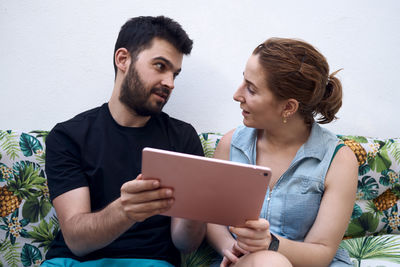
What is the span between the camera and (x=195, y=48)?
1439 millimetres

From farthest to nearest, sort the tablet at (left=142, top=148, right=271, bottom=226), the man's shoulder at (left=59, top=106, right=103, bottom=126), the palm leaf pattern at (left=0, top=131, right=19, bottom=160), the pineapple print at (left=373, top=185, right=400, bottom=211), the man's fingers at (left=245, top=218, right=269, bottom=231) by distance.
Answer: the pineapple print at (left=373, top=185, right=400, bottom=211) < the palm leaf pattern at (left=0, top=131, right=19, bottom=160) < the man's shoulder at (left=59, top=106, right=103, bottom=126) < the man's fingers at (left=245, top=218, right=269, bottom=231) < the tablet at (left=142, top=148, right=271, bottom=226)

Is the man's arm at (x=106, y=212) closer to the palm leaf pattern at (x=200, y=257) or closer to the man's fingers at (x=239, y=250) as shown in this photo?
the man's fingers at (x=239, y=250)

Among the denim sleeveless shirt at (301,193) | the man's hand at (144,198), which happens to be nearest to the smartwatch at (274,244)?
the denim sleeveless shirt at (301,193)

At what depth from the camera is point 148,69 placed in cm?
115

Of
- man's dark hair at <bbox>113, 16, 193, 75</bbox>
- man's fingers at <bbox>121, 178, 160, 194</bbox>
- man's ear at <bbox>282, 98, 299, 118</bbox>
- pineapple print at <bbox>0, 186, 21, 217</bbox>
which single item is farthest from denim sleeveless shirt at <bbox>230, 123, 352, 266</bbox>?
pineapple print at <bbox>0, 186, 21, 217</bbox>

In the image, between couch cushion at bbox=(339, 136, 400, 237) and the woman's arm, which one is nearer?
the woman's arm

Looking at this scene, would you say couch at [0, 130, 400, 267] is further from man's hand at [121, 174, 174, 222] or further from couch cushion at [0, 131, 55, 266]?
man's hand at [121, 174, 174, 222]

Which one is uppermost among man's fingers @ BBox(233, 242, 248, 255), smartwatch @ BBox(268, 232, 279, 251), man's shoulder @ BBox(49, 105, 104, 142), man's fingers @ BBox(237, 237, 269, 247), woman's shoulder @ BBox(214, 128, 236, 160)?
man's shoulder @ BBox(49, 105, 104, 142)

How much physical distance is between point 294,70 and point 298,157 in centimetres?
29

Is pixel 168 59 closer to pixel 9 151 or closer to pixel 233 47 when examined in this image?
pixel 233 47

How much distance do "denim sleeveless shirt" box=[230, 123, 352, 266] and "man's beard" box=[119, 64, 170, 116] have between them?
507 millimetres

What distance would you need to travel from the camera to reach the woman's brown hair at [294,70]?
1.00 meters

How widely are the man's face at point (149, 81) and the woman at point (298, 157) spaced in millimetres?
287

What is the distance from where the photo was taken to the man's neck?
1177 millimetres
